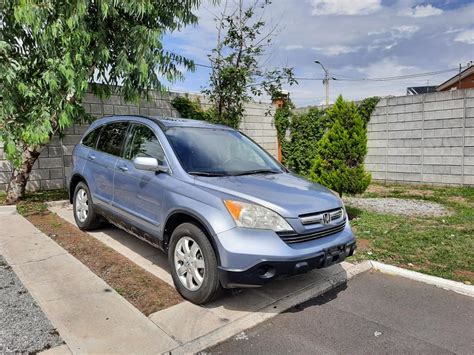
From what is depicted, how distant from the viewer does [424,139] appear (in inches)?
399

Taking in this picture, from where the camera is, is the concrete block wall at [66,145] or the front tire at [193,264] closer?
the front tire at [193,264]

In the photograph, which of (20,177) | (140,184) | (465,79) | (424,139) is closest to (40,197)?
(20,177)

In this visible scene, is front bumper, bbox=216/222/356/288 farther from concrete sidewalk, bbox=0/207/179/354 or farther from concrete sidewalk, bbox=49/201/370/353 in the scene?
concrete sidewalk, bbox=0/207/179/354

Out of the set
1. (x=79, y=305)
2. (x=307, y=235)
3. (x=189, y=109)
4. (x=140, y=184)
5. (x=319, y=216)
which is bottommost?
(x=79, y=305)

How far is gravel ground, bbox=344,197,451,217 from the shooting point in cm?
718

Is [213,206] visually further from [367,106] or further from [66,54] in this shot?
[367,106]

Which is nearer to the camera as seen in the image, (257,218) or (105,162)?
(257,218)

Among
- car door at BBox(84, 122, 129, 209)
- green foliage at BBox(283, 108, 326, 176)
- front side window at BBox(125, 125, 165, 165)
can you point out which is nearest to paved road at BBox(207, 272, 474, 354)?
front side window at BBox(125, 125, 165, 165)

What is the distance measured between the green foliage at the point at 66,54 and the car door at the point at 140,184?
2.05 metres

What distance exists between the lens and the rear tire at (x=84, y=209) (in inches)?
203

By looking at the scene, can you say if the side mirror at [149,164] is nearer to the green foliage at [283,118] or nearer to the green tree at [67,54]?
the green tree at [67,54]

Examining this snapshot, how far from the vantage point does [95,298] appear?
3.33 metres

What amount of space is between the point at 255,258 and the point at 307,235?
547 millimetres

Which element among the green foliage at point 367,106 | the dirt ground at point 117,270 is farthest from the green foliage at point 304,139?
the dirt ground at point 117,270
